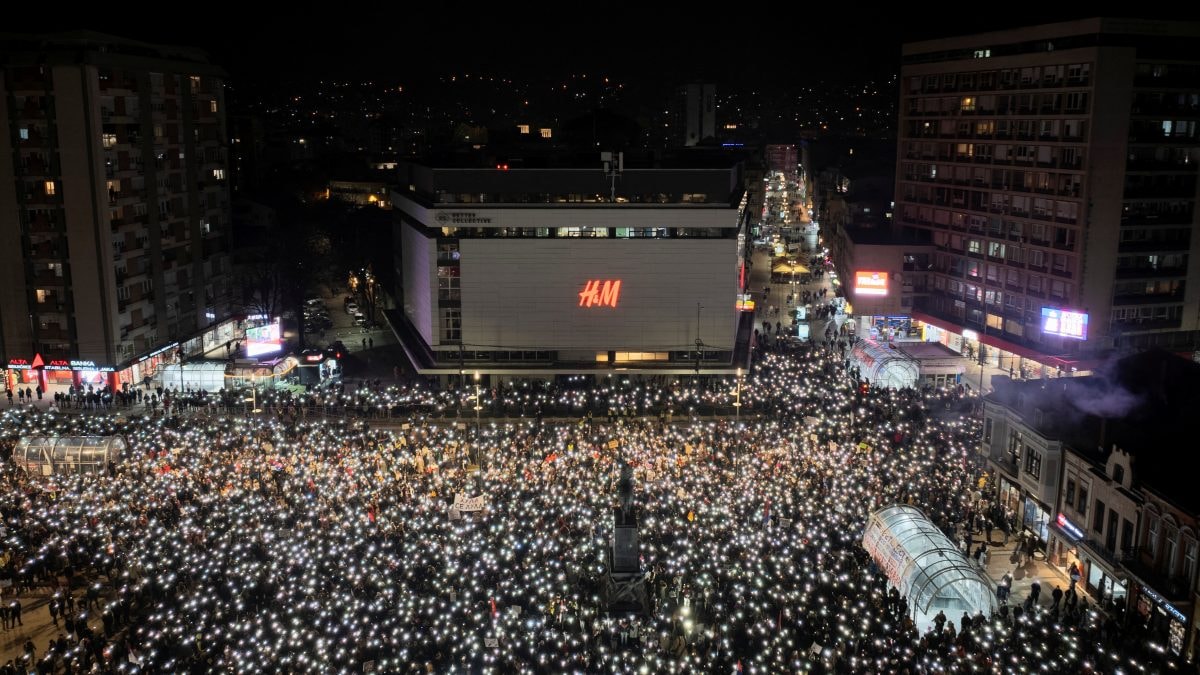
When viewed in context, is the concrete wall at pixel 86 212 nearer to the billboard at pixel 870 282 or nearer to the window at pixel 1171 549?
the billboard at pixel 870 282

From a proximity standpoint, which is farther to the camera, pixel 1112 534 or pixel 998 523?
pixel 998 523

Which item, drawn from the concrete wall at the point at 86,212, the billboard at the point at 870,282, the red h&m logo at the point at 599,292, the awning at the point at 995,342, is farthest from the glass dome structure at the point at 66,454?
the awning at the point at 995,342

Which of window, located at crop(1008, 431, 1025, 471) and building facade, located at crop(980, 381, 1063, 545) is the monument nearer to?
building facade, located at crop(980, 381, 1063, 545)

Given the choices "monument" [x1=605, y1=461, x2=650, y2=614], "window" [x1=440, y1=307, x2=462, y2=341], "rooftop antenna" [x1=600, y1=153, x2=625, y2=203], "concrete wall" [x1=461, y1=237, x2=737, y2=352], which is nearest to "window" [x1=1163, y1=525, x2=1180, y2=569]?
"monument" [x1=605, y1=461, x2=650, y2=614]

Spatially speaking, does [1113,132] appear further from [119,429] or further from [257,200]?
[257,200]

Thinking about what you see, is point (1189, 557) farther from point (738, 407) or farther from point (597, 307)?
point (597, 307)

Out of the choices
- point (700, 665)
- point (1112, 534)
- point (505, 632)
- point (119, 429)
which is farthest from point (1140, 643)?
point (119, 429)
